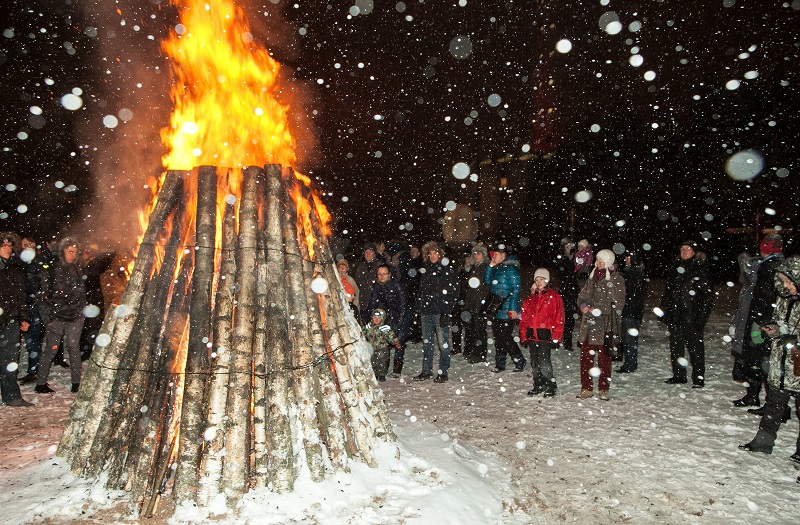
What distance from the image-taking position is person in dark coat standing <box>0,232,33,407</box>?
6.94 meters

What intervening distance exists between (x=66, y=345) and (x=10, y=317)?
1049mm

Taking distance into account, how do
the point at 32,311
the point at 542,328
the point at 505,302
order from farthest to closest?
the point at 505,302, the point at 32,311, the point at 542,328

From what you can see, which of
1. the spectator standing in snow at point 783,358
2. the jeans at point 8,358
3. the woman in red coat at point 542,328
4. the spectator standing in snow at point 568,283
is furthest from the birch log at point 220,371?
the spectator standing in snow at point 568,283

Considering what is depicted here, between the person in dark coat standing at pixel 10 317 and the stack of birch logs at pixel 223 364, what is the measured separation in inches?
123

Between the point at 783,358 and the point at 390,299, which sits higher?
the point at 390,299

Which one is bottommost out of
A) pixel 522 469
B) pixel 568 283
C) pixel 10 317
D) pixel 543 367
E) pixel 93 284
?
pixel 522 469

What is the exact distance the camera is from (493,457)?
568cm

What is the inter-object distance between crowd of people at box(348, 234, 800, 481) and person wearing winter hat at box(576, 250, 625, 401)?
15 millimetres

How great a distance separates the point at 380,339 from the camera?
27.4 ft

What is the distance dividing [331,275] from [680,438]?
4.62m

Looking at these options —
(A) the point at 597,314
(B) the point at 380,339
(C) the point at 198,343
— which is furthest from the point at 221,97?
(A) the point at 597,314

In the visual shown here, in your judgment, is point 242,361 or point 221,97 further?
point 221,97

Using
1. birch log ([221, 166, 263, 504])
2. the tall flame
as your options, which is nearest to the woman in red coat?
the tall flame

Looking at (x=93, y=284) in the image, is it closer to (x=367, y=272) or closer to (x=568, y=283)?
(x=367, y=272)
